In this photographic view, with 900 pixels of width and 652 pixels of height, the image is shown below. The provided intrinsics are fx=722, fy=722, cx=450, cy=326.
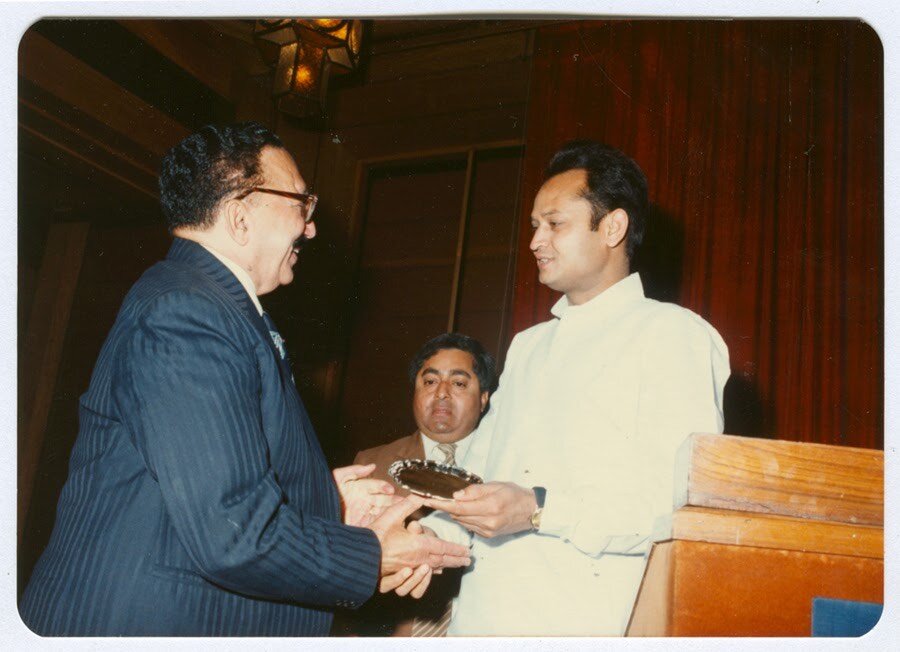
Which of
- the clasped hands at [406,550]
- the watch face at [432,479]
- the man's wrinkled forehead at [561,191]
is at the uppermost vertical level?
the man's wrinkled forehead at [561,191]

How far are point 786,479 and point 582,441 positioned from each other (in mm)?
686

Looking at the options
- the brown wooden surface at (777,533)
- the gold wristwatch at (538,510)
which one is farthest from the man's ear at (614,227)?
the brown wooden surface at (777,533)

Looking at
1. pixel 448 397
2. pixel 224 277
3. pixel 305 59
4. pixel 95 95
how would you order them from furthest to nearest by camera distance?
pixel 95 95 → pixel 305 59 → pixel 448 397 → pixel 224 277

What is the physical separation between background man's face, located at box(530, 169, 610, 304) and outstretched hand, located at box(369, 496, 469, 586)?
2.17 feet

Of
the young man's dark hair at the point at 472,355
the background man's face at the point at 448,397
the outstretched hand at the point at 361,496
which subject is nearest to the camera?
the outstretched hand at the point at 361,496

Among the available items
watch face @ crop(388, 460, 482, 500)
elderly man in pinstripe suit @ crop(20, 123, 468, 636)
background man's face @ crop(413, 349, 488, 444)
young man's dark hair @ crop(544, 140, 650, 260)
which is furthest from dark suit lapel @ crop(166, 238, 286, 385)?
background man's face @ crop(413, 349, 488, 444)

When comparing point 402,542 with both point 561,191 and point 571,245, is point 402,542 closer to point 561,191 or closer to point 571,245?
point 571,245

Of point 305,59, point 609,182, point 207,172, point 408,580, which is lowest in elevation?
point 408,580

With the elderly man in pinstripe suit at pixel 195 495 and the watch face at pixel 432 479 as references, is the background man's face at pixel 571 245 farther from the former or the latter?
the elderly man in pinstripe suit at pixel 195 495

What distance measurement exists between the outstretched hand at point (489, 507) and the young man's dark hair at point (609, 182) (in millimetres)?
733

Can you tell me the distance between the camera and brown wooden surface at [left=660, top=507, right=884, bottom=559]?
0.78 metres

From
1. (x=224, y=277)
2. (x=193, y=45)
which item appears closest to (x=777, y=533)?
(x=224, y=277)

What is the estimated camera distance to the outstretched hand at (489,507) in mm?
1295

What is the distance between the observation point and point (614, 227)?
1.77 m
